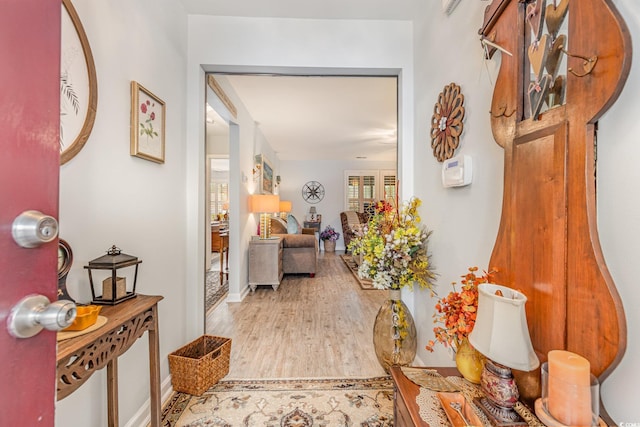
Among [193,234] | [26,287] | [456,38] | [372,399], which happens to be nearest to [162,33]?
[193,234]

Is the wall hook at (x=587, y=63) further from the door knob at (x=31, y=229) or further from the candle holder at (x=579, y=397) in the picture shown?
the door knob at (x=31, y=229)

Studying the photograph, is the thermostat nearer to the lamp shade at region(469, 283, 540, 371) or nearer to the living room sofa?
the lamp shade at region(469, 283, 540, 371)

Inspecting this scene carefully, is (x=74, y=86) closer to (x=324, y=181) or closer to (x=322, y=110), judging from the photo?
(x=322, y=110)

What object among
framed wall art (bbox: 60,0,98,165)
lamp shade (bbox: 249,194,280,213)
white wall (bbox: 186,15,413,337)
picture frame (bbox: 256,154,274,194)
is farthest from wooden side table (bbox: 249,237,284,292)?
framed wall art (bbox: 60,0,98,165)

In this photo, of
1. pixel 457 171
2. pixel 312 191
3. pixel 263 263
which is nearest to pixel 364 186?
pixel 312 191

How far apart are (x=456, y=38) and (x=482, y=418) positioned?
1771 mm

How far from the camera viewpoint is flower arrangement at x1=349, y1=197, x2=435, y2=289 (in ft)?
6.02

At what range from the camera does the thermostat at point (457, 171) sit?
4.76 feet

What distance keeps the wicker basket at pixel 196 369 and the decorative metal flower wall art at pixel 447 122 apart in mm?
1950

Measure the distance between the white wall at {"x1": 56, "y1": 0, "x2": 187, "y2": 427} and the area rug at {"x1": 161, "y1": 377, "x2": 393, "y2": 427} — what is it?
0.89 ft

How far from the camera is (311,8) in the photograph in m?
2.11

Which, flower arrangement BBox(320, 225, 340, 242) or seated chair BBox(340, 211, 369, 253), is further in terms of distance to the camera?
flower arrangement BBox(320, 225, 340, 242)

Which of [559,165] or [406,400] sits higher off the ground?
[559,165]

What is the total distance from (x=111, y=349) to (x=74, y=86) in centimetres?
101
